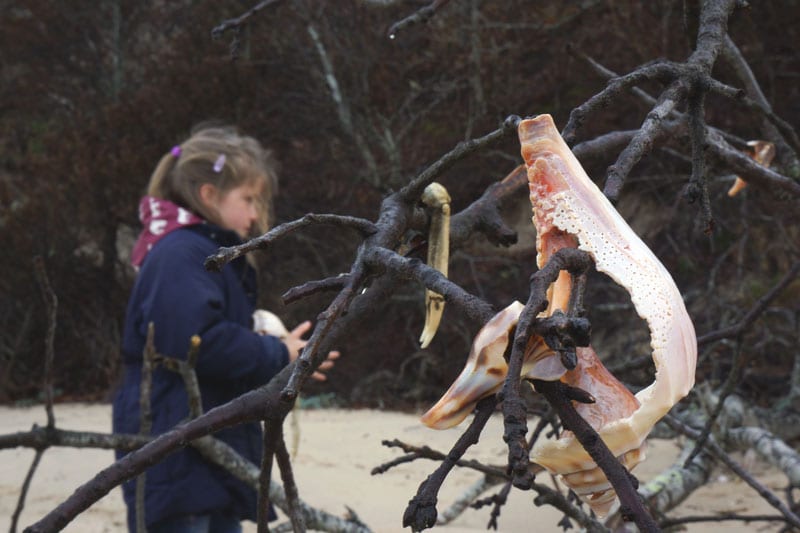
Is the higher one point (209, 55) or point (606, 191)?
point (209, 55)

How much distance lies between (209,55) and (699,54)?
9121 mm

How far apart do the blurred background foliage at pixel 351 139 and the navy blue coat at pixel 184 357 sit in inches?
161

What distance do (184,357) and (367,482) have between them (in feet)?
5.89

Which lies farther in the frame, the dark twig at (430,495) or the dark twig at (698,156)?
the dark twig at (698,156)

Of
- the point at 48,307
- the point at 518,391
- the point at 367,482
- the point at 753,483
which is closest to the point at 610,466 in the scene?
the point at 518,391

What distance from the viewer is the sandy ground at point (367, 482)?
12.4 feet

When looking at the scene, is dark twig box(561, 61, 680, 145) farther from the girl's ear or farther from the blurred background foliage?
the blurred background foliage

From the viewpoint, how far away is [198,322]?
117 inches

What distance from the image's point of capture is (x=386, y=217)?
1095 mm

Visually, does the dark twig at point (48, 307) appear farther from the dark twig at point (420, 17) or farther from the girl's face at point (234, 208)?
the girl's face at point (234, 208)

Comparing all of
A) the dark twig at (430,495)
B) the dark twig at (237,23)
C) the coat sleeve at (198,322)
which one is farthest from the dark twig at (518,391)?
the coat sleeve at (198,322)

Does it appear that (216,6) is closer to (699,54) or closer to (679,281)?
(679,281)

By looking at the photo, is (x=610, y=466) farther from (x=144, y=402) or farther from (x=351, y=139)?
(x=351, y=139)

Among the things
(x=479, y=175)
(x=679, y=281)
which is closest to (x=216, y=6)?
(x=479, y=175)
